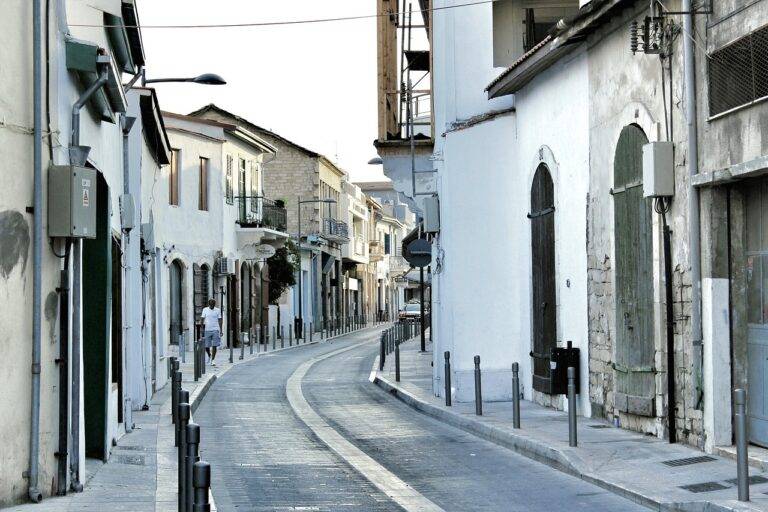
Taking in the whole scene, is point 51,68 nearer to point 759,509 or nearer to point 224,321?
point 759,509

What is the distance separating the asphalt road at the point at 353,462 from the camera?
400 inches

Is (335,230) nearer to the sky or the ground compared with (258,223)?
nearer to the sky

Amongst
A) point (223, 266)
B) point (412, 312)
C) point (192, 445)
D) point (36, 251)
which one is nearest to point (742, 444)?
point (192, 445)

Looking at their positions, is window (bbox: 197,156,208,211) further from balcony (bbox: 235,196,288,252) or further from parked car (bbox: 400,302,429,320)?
parked car (bbox: 400,302,429,320)

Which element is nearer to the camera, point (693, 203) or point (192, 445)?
point (192, 445)

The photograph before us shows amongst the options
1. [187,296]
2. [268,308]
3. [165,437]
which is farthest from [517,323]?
[268,308]

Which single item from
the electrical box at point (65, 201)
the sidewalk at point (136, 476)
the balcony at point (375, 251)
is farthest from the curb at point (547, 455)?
the balcony at point (375, 251)

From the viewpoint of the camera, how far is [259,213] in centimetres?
4781

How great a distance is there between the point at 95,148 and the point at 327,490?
178 inches

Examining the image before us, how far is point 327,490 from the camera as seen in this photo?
10.8m

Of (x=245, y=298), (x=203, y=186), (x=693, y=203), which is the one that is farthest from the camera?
(x=245, y=298)

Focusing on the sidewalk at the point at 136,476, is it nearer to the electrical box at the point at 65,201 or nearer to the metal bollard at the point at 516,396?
the electrical box at the point at 65,201

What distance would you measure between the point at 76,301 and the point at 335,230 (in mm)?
58451

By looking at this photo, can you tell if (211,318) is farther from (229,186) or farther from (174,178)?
(229,186)
